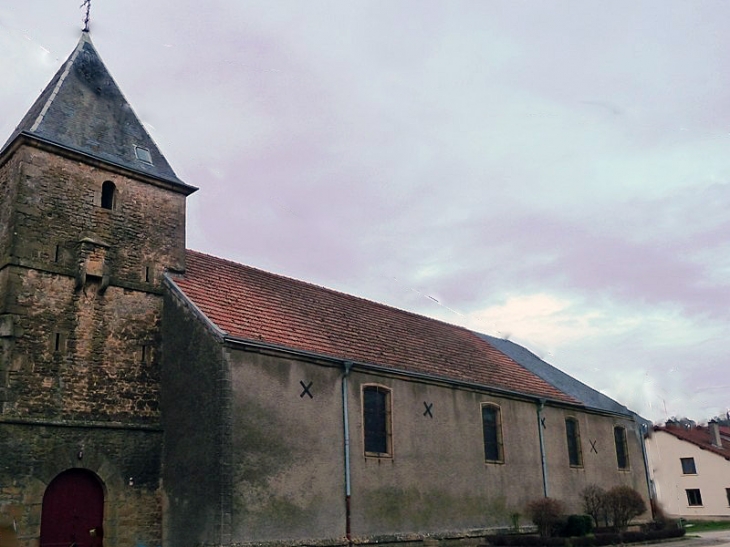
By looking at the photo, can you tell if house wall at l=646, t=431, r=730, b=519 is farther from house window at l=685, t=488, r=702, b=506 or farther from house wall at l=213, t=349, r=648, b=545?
house wall at l=213, t=349, r=648, b=545

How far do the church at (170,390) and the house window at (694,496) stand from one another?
27024 mm

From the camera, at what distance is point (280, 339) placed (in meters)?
17.8

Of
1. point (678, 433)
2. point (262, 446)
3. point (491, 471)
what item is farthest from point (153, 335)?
point (678, 433)

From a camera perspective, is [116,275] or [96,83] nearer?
[116,275]

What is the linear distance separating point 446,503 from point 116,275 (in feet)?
37.0

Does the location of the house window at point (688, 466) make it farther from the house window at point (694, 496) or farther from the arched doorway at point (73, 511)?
the arched doorway at point (73, 511)

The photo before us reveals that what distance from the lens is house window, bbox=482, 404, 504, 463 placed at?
22.8 metres

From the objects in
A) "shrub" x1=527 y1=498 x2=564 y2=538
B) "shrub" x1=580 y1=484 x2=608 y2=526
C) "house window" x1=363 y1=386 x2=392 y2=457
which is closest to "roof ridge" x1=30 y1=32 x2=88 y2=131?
"house window" x1=363 y1=386 x2=392 y2=457

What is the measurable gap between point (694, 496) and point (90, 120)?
41.5m

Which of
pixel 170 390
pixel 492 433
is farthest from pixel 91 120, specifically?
pixel 492 433

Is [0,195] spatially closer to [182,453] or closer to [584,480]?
[182,453]

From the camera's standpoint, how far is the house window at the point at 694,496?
43.4 meters

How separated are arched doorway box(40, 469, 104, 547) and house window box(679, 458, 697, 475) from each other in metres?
38.9

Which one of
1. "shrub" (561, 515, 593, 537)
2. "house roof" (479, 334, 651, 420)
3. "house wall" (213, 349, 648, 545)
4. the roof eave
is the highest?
the roof eave
